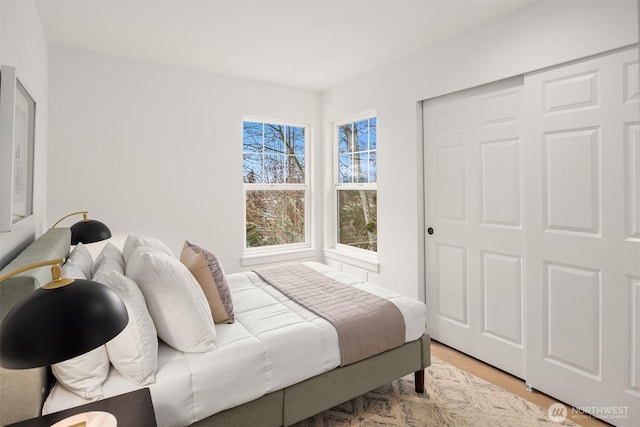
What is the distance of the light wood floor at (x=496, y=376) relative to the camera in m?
2.06

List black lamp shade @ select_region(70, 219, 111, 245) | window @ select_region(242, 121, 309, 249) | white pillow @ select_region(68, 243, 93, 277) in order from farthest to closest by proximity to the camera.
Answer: window @ select_region(242, 121, 309, 249) → black lamp shade @ select_region(70, 219, 111, 245) → white pillow @ select_region(68, 243, 93, 277)

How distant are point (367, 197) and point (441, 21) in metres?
1.87

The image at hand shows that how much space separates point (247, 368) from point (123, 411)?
56cm

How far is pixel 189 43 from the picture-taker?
2.84m

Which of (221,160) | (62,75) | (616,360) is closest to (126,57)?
(62,75)

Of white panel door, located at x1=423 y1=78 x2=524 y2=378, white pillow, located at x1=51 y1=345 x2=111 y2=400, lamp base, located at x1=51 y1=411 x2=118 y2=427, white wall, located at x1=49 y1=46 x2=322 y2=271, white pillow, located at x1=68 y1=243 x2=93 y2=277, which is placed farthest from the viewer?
white wall, located at x1=49 y1=46 x2=322 y2=271

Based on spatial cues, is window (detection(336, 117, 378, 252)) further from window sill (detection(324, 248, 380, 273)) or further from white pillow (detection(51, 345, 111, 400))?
white pillow (detection(51, 345, 111, 400))

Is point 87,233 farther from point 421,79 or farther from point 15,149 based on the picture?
point 421,79

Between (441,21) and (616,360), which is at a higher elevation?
(441,21)

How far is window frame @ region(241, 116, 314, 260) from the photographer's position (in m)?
3.91

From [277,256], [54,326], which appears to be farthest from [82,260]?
[277,256]

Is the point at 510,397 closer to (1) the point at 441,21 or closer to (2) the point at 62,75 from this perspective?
(1) the point at 441,21

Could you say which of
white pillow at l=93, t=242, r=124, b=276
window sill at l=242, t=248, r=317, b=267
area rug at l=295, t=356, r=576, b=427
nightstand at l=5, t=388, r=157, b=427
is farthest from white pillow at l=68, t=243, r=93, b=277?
window sill at l=242, t=248, r=317, b=267

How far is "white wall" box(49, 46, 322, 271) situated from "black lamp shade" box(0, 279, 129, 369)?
8.73 ft
